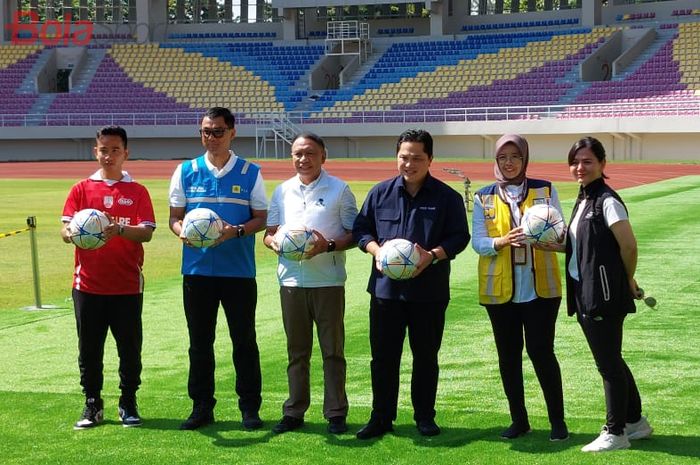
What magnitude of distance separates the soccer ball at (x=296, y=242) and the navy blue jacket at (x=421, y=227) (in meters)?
0.31

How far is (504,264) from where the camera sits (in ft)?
21.7

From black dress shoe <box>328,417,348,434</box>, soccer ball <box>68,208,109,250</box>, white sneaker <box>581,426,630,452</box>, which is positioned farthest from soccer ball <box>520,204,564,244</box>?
soccer ball <box>68,208,109,250</box>

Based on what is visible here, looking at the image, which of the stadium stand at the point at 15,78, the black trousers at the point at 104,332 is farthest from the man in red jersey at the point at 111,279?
the stadium stand at the point at 15,78

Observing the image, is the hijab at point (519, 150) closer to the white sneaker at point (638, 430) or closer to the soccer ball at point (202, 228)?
the white sneaker at point (638, 430)

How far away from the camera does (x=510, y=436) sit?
22.0 feet

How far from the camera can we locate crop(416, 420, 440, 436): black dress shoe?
6.79m

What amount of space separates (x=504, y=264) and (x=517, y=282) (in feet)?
0.42

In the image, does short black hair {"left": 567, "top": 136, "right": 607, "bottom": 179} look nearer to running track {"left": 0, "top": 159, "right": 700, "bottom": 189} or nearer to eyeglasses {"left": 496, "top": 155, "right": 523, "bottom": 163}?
eyeglasses {"left": 496, "top": 155, "right": 523, "bottom": 163}

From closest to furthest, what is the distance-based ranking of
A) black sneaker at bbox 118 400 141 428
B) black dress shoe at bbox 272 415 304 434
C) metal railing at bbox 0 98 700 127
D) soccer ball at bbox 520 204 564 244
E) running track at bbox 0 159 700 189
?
1. soccer ball at bbox 520 204 564 244
2. black dress shoe at bbox 272 415 304 434
3. black sneaker at bbox 118 400 141 428
4. running track at bbox 0 159 700 189
5. metal railing at bbox 0 98 700 127

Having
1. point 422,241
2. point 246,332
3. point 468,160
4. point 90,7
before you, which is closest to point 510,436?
point 422,241

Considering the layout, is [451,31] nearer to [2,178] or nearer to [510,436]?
[2,178]

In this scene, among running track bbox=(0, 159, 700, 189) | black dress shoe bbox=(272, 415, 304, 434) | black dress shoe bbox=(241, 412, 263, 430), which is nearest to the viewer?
black dress shoe bbox=(272, 415, 304, 434)

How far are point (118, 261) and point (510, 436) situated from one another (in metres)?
2.70

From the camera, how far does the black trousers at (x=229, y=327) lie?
7148 millimetres
